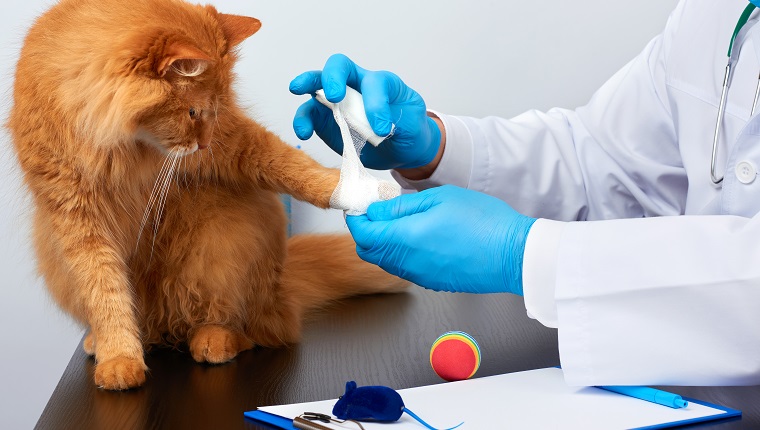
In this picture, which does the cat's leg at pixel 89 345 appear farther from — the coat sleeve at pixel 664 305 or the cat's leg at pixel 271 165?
the coat sleeve at pixel 664 305

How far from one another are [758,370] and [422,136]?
0.65 m

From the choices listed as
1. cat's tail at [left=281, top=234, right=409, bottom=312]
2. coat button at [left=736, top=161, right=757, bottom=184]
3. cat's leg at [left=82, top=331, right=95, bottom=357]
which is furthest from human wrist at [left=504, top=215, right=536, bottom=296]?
cat's leg at [left=82, top=331, right=95, bottom=357]

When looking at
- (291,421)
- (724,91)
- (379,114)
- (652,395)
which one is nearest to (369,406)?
(291,421)

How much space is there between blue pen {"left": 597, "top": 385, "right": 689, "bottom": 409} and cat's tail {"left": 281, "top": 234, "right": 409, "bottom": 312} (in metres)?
0.61

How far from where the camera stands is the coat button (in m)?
1.04

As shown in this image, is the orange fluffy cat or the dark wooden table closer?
the dark wooden table

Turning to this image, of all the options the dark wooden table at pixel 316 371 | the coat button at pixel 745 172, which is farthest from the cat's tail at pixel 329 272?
the coat button at pixel 745 172

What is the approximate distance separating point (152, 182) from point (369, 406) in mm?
559

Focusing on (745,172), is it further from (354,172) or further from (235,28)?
(235,28)

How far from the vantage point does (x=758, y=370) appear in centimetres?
82

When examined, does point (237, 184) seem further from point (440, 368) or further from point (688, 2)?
point (688, 2)

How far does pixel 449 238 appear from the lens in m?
0.99

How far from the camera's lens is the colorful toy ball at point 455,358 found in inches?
35.2

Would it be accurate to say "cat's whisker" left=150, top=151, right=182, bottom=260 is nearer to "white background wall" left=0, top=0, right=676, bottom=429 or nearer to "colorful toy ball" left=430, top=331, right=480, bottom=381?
"colorful toy ball" left=430, top=331, right=480, bottom=381
